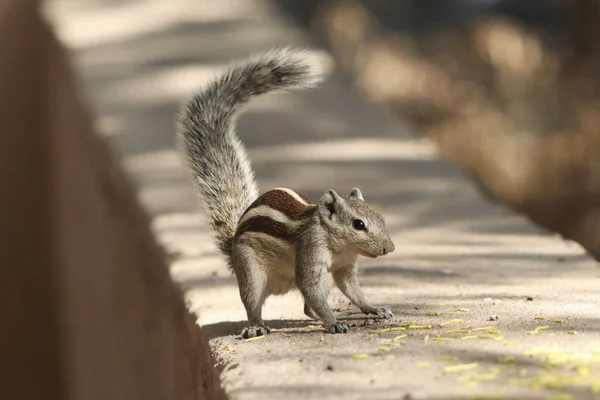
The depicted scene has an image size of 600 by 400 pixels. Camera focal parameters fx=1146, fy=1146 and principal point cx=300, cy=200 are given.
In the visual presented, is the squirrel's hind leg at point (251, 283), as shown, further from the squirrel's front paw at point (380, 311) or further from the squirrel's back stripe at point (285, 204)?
the squirrel's front paw at point (380, 311)

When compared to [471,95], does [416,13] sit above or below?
above

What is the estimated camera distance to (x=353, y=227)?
3258 mm

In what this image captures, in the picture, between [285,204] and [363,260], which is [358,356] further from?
[363,260]

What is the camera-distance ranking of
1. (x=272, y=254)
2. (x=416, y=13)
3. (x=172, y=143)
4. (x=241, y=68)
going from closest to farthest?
(x=272, y=254) < (x=241, y=68) < (x=172, y=143) < (x=416, y=13)

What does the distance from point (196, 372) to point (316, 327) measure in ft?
1.78

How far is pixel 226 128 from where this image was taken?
150 inches

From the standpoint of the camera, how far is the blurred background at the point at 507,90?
9562 mm

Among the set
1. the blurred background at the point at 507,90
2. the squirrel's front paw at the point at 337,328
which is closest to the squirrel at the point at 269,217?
the squirrel's front paw at the point at 337,328

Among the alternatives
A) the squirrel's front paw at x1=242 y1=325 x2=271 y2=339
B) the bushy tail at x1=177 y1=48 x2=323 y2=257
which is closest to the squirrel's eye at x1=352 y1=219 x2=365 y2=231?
the squirrel's front paw at x1=242 y1=325 x2=271 y2=339

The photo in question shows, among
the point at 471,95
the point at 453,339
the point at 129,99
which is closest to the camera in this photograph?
the point at 453,339

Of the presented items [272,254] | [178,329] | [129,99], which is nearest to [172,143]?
[129,99]

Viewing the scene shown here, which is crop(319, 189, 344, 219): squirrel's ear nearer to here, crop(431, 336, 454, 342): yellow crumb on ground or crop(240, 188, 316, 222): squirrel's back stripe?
crop(240, 188, 316, 222): squirrel's back stripe

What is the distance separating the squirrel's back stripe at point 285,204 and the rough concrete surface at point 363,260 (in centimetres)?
37

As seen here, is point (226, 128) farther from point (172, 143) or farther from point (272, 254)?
point (172, 143)
